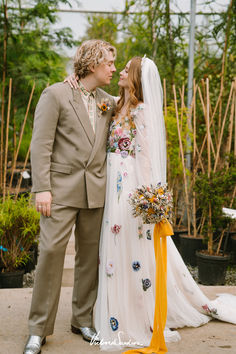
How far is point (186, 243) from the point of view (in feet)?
14.3

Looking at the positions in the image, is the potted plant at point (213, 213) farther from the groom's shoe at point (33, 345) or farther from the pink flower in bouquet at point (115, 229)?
the groom's shoe at point (33, 345)

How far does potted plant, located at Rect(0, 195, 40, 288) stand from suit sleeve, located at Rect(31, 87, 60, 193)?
1.34 meters

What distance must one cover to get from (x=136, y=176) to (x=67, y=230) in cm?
52

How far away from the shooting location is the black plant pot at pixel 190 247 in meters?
4.34

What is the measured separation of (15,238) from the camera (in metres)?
3.55

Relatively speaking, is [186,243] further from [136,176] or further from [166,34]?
[166,34]

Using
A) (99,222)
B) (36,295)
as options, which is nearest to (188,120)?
(99,222)

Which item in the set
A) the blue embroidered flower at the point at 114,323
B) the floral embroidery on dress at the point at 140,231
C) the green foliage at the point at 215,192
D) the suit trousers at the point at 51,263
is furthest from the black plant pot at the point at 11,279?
the green foliage at the point at 215,192

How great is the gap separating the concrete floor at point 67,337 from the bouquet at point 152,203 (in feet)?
2.46

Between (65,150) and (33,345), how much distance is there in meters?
1.04

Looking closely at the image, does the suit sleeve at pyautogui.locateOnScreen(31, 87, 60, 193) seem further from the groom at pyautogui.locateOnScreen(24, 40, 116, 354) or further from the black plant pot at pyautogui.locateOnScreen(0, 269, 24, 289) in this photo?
the black plant pot at pyautogui.locateOnScreen(0, 269, 24, 289)

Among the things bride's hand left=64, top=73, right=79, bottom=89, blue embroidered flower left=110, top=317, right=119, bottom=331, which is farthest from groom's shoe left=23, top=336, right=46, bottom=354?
bride's hand left=64, top=73, right=79, bottom=89

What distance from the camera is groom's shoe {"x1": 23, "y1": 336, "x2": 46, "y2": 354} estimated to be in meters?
2.16

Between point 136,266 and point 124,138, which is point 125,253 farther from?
point 124,138
